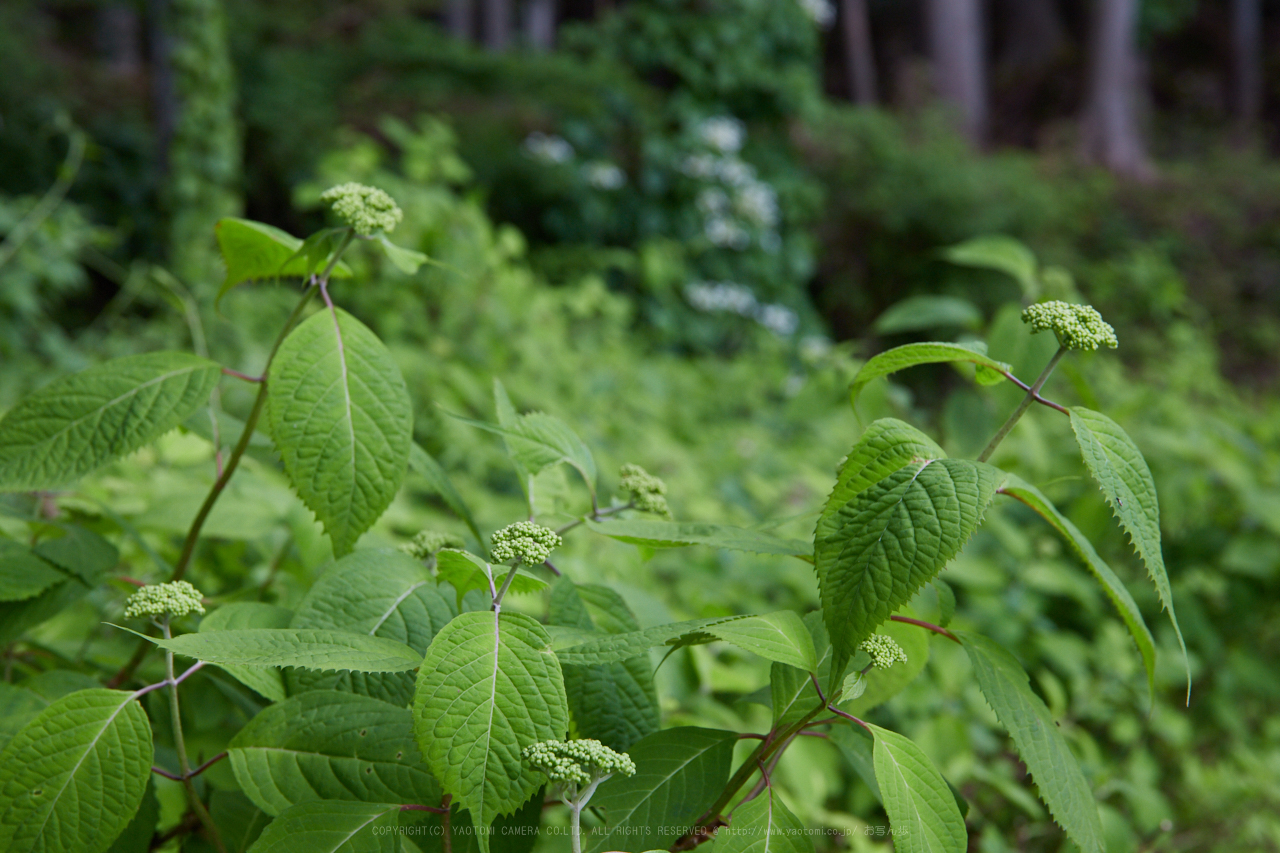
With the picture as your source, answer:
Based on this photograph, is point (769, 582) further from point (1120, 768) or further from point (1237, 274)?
point (1237, 274)

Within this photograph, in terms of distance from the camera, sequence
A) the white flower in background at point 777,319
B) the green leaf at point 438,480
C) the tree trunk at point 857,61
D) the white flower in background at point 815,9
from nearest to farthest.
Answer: the green leaf at point 438,480 → the white flower in background at point 777,319 → the white flower in background at point 815,9 → the tree trunk at point 857,61

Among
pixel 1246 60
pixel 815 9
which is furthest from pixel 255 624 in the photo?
pixel 1246 60

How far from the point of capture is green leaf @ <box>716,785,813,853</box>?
0.63 metres

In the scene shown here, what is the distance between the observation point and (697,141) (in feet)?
20.3

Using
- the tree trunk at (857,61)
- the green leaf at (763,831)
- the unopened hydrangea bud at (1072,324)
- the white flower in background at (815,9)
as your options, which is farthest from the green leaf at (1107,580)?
the tree trunk at (857,61)

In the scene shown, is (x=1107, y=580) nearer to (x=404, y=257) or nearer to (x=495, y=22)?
(x=404, y=257)

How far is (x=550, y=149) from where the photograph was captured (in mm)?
6125

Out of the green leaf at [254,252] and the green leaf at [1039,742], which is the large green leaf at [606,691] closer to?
the green leaf at [1039,742]

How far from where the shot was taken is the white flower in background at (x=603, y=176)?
6.10 meters

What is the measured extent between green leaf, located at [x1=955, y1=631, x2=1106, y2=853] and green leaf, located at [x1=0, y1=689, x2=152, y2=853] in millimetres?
632

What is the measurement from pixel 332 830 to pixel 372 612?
165mm

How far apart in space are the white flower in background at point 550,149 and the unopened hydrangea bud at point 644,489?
18.4ft

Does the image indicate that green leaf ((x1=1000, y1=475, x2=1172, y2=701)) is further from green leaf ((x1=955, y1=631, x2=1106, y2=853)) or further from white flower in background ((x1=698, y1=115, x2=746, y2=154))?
white flower in background ((x1=698, y1=115, x2=746, y2=154))

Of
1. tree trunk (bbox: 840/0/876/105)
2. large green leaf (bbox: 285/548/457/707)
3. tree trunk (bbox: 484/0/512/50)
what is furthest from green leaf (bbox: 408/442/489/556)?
tree trunk (bbox: 484/0/512/50)
